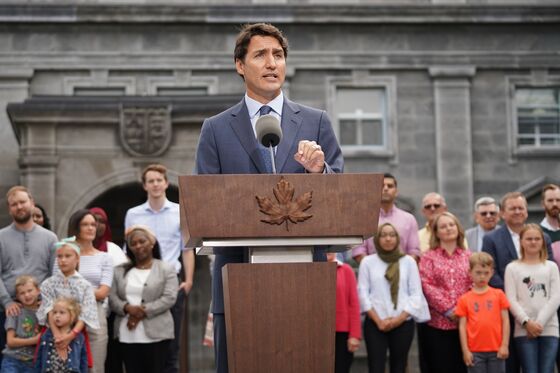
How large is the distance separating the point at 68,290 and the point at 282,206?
5604 mm

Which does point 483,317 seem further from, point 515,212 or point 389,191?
point 389,191

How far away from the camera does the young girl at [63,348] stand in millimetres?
9477

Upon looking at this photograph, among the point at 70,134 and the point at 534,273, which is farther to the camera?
the point at 70,134

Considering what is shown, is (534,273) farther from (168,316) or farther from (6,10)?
(6,10)

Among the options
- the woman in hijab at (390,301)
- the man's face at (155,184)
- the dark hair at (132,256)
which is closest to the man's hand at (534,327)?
the woman in hijab at (390,301)

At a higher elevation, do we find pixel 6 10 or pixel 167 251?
pixel 6 10

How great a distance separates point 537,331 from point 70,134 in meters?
8.49

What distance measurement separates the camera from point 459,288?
34.1 ft

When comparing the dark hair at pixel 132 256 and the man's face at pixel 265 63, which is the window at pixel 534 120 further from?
the man's face at pixel 265 63

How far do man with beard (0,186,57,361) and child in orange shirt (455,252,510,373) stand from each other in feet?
12.7

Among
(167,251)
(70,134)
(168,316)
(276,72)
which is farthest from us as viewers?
(70,134)

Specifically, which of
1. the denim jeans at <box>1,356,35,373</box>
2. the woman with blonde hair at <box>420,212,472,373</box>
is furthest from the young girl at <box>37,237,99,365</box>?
the woman with blonde hair at <box>420,212,472,373</box>

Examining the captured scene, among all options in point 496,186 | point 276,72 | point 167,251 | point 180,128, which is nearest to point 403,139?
point 496,186

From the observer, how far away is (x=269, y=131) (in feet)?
16.1
